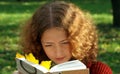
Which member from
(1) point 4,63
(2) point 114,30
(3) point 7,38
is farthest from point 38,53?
(2) point 114,30

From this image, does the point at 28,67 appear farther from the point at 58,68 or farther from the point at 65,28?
the point at 65,28

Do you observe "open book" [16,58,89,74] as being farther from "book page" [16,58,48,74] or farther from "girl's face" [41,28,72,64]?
"girl's face" [41,28,72,64]

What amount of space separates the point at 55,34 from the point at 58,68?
1.12 ft

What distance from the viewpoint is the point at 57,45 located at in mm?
2266

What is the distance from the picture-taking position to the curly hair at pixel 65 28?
2404mm

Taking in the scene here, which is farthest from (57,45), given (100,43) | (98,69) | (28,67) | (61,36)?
(100,43)

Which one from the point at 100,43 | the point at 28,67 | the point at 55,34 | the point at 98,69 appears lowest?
the point at 100,43

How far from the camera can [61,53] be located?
226 cm

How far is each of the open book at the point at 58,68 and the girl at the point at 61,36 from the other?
210 millimetres

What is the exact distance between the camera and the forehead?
230 centimetres

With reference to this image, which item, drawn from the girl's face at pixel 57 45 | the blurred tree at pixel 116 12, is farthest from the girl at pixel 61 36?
the blurred tree at pixel 116 12

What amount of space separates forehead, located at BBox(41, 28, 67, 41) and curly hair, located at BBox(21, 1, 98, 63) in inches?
0.9

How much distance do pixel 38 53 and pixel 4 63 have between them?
4104 mm

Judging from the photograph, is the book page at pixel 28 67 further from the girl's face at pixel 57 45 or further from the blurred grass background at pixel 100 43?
the blurred grass background at pixel 100 43
